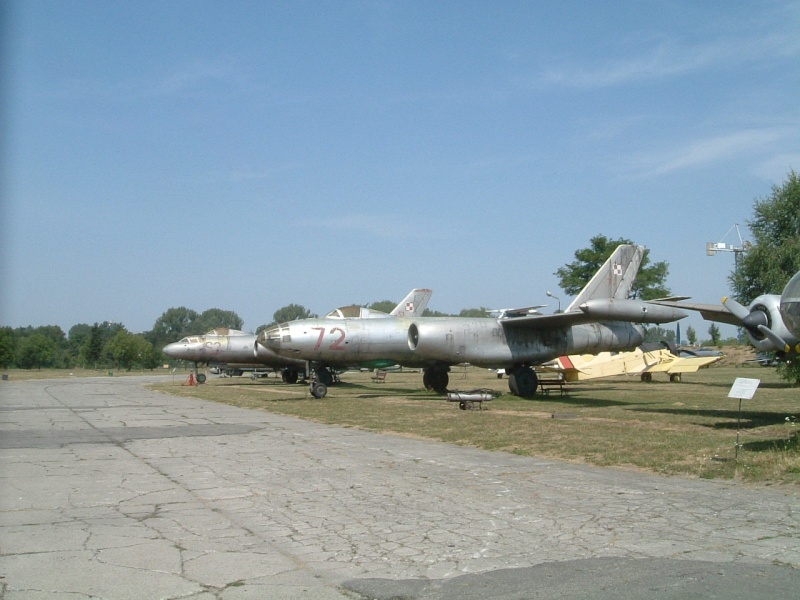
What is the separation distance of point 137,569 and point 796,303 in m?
9.35

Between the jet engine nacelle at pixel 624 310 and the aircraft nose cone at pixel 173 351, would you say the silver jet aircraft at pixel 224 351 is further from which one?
the jet engine nacelle at pixel 624 310

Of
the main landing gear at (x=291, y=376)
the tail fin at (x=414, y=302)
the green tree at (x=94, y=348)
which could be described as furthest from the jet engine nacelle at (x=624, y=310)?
the green tree at (x=94, y=348)

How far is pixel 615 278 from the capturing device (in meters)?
23.8

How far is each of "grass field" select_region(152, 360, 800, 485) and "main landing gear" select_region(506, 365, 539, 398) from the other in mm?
324

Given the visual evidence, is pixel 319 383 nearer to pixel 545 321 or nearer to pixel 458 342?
pixel 458 342

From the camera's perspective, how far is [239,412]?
1803cm

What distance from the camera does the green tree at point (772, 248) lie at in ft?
101

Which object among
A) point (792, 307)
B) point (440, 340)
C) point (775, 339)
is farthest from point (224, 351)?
point (792, 307)

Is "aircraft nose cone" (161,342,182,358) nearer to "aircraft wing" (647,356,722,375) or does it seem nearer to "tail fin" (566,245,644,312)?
"tail fin" (566,245,644,312)

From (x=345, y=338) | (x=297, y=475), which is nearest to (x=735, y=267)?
(x=345, y=338)

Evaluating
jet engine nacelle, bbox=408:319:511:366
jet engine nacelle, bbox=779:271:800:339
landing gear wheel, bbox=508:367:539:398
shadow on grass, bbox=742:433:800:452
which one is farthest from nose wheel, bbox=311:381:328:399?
jet engine nacelle, bbox=779:271:800:339

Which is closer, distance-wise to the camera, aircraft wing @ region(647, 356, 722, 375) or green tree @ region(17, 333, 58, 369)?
aircraft wing @ region(647, 356, 722, 375)

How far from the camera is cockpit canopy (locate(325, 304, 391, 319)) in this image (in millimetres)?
23797

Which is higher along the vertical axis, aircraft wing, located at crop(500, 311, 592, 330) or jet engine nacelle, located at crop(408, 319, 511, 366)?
aircraft wing, located at crop(500, 311, 592, 330)
